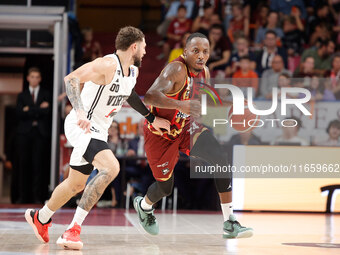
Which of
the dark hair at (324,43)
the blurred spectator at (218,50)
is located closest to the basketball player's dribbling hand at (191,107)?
the blurred spectator at (218,50)

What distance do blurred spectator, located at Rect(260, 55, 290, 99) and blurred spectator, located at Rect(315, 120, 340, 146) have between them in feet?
3.61

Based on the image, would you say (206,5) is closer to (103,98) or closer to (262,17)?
(262,17)

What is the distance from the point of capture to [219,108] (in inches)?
371

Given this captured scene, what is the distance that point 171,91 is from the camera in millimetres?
5883

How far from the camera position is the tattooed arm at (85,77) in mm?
4887

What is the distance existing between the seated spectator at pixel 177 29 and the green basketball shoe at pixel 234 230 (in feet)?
25.2

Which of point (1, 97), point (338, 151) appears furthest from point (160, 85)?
point (1, 97)

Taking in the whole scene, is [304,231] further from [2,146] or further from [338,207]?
[2,146]

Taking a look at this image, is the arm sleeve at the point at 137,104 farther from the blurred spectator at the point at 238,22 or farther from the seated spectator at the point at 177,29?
the blurred spectator at the point at 238,22

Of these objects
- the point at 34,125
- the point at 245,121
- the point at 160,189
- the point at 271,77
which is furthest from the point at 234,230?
the point at 34,125

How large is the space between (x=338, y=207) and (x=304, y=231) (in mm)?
2932

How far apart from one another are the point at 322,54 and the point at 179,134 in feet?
22.9

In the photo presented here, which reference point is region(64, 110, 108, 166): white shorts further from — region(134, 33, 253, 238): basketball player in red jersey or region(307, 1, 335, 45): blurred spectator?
region(307, 1, 335, 45): blurred spectator

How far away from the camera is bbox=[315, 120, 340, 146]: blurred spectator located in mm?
9750
